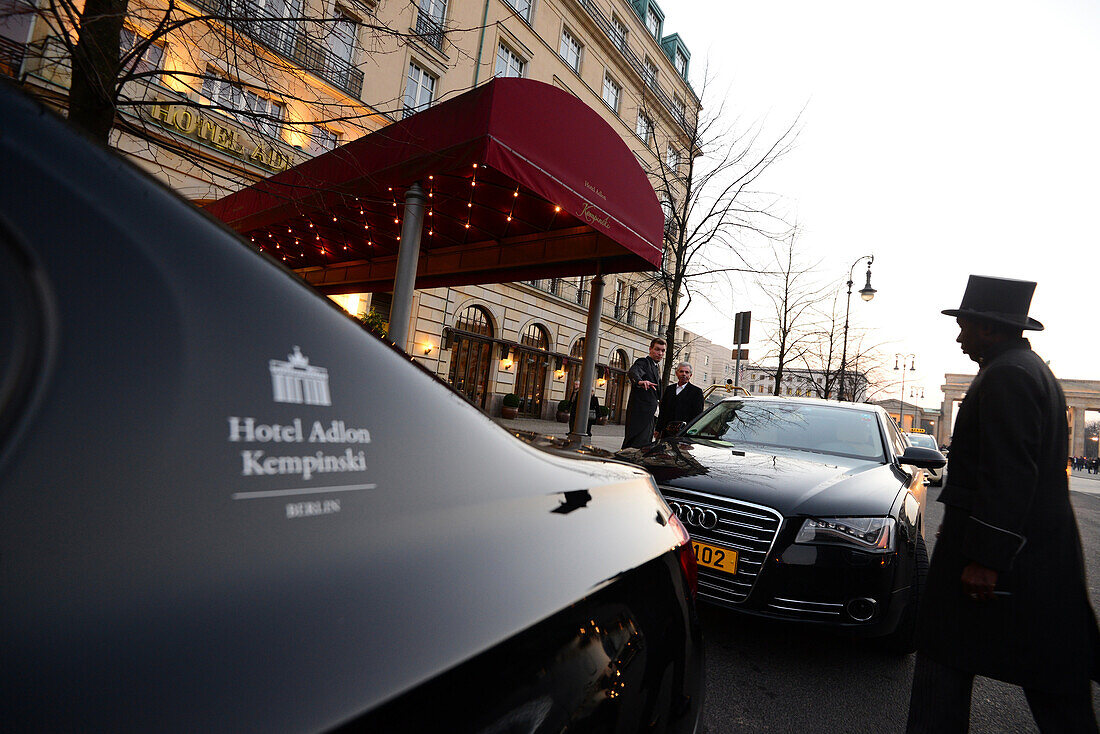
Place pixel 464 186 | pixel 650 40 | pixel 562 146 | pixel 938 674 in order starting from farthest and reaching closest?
pixel 650 40 < pixel 464 186 < pixel 562 146 < pixel 938 674

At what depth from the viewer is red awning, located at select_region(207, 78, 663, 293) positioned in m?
5.02

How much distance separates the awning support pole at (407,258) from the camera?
239 inches

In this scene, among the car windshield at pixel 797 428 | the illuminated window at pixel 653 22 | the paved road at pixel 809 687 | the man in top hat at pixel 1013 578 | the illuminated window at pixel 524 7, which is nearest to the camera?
the man in top hat at pixel 1013 578

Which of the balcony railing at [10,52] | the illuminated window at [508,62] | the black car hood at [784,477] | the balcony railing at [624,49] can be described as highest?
the balcony railing at [624,49]

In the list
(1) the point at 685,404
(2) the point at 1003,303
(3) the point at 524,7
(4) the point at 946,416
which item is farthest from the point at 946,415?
(2) the point at 1003,303

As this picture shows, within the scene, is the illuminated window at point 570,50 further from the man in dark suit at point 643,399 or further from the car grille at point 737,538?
the car grille at point 737,538

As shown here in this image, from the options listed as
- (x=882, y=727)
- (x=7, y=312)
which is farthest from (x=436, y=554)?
(x=882, y=727)

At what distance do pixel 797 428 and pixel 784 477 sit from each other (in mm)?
1294

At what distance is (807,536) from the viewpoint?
9.17 feet

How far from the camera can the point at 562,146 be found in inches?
225

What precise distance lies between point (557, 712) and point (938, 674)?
193 cm

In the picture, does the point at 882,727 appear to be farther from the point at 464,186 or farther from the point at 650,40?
the point at 650,40

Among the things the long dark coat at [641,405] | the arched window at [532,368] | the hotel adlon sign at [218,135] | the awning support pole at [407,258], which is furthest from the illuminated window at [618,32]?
the long dark coat at [641,405]

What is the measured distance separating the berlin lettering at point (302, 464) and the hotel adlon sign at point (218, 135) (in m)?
12.6
